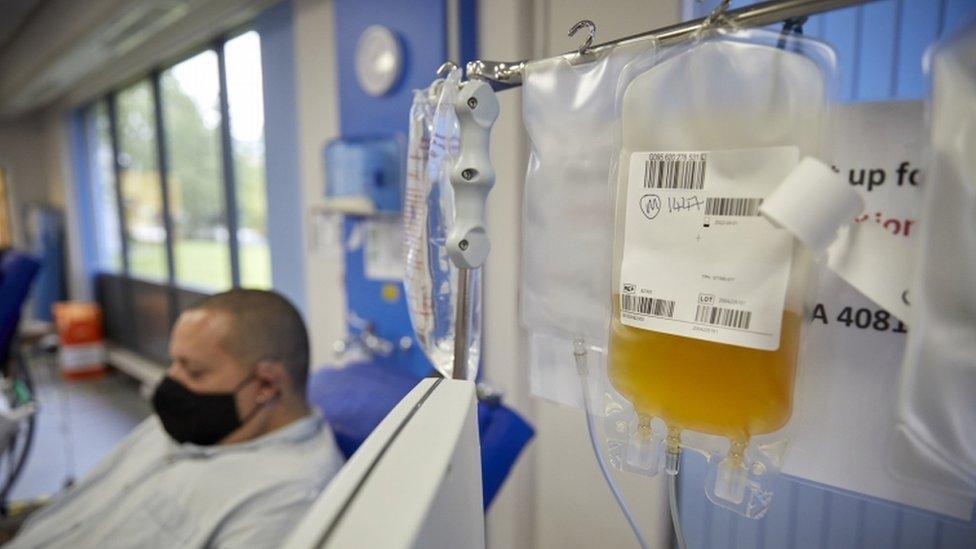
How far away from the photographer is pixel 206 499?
3.52ft

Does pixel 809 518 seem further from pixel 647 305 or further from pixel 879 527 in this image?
pixel 647 305

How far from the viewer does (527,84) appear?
1.82 feet

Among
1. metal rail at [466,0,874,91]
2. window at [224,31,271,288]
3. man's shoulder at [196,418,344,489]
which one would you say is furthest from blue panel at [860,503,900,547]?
window at [224,31,271,288]

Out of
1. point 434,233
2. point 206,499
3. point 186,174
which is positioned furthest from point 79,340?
point 434,233

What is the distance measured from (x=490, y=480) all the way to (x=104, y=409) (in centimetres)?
379

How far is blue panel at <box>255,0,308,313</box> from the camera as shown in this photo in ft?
7.43

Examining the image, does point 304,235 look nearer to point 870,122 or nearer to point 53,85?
point 870,122

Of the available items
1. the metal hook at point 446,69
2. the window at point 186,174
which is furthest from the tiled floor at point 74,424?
the metal hook at point 446,69

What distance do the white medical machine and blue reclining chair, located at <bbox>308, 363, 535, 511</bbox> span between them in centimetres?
44

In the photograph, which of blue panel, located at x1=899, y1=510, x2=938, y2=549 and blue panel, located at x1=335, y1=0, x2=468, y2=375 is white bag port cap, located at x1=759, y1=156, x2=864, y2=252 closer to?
blue panel, located at x1=899, y1=510, x2=938, y2=549

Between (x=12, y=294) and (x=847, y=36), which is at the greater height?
(x=847, y=36)

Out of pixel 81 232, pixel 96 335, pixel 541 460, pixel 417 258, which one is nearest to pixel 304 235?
pixel 541 460

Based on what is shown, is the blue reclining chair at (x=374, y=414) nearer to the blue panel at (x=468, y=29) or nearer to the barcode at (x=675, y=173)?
the barcode at (x=675, y=173)

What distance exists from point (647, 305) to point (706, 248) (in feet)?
0.24
